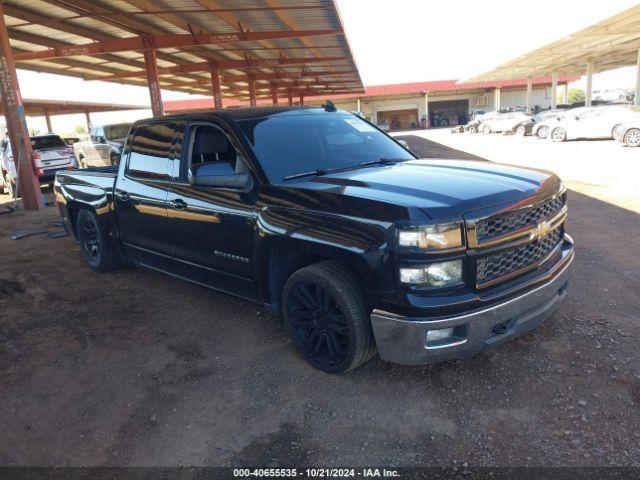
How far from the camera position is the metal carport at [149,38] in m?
11.3

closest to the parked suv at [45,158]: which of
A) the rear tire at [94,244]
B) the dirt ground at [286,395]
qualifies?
the rear tire at [94,244]

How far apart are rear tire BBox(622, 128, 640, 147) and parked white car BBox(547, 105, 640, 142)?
71cm

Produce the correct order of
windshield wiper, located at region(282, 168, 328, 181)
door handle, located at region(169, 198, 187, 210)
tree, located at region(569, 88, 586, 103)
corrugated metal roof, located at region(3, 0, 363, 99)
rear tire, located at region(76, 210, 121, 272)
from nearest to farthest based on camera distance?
windshield wiper, located at region(282, 168, 328, 181), door handle, located at region(169, 198, 187, 210), rear tire, located at region(76, 210, 121, 272), corrugated metal roof, located at region(3, 0, 363, 99), tree, located at region(569, 88, 586, 103)

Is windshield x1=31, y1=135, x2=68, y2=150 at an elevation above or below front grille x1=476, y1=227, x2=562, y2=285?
above

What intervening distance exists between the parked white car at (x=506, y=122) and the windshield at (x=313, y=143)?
2622 centimetres

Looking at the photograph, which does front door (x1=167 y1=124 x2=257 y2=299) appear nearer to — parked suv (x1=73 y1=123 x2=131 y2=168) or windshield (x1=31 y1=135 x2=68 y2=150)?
windshield (x1=31 y1=135 x2=68 y2=150)

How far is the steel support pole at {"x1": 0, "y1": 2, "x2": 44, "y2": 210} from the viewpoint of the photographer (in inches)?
423

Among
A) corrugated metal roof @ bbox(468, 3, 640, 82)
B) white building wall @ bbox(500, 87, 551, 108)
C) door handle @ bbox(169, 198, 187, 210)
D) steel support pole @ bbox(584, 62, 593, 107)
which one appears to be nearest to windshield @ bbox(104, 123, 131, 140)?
door handle @ bbox(169, 198, 187, 210)

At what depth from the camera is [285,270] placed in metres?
3.61

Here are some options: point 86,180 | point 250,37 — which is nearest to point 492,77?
point 250,37

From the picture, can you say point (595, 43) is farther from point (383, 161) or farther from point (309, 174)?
point (309, 174)

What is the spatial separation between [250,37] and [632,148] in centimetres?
1262

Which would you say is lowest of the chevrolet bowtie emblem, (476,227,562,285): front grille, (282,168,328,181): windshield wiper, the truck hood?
(476,227,562,285): front grille

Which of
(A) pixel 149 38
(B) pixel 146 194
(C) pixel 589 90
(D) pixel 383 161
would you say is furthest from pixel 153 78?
(C) pixel 589 90
